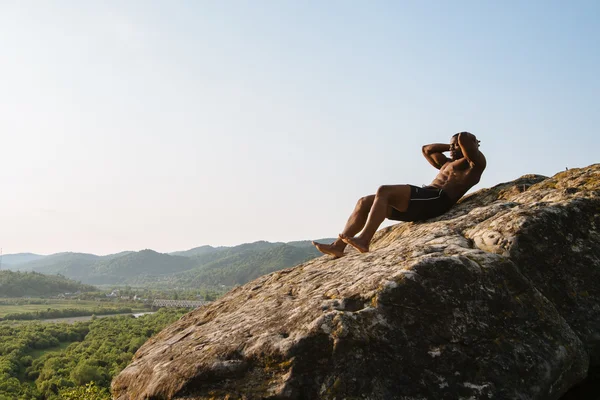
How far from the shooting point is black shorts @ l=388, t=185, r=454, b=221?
8.00 meters

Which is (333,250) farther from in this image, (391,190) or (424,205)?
(424,205)

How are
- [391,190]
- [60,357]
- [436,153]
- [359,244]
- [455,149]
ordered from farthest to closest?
[60,357]
[436,153]
[455,149]
[391,190]
[359,244]

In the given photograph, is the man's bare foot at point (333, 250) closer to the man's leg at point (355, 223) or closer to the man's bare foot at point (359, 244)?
the man's leg at point (355, 223)

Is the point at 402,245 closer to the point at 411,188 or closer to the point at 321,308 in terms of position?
the point at 411,188

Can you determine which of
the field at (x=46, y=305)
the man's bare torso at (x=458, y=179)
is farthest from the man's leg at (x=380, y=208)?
the field at (x=46, y=305)

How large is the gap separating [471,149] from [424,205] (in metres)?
1.35

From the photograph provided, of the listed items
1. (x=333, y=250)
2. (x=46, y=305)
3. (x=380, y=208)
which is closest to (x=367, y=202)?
(x=380, y=208)

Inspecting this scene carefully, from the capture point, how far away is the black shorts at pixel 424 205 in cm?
800

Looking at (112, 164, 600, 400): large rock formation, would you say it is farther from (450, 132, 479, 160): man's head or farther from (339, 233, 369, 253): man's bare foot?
(450, 132, 479, 160): man's head

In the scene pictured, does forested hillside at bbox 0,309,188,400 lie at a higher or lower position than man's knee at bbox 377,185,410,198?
lower

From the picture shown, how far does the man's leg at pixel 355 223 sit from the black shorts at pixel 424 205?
53 cm

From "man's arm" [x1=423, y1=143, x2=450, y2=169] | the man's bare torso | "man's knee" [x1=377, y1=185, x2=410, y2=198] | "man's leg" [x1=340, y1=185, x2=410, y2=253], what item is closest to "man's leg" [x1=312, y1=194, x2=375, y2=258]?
"man's leg" [x1=340, y1=185, x2=410, y2=253]

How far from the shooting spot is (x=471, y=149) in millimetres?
8242

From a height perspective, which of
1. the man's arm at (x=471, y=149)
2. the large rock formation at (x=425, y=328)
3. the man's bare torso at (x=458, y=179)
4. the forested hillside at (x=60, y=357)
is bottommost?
the forested hillside at (x=60, y=357)
